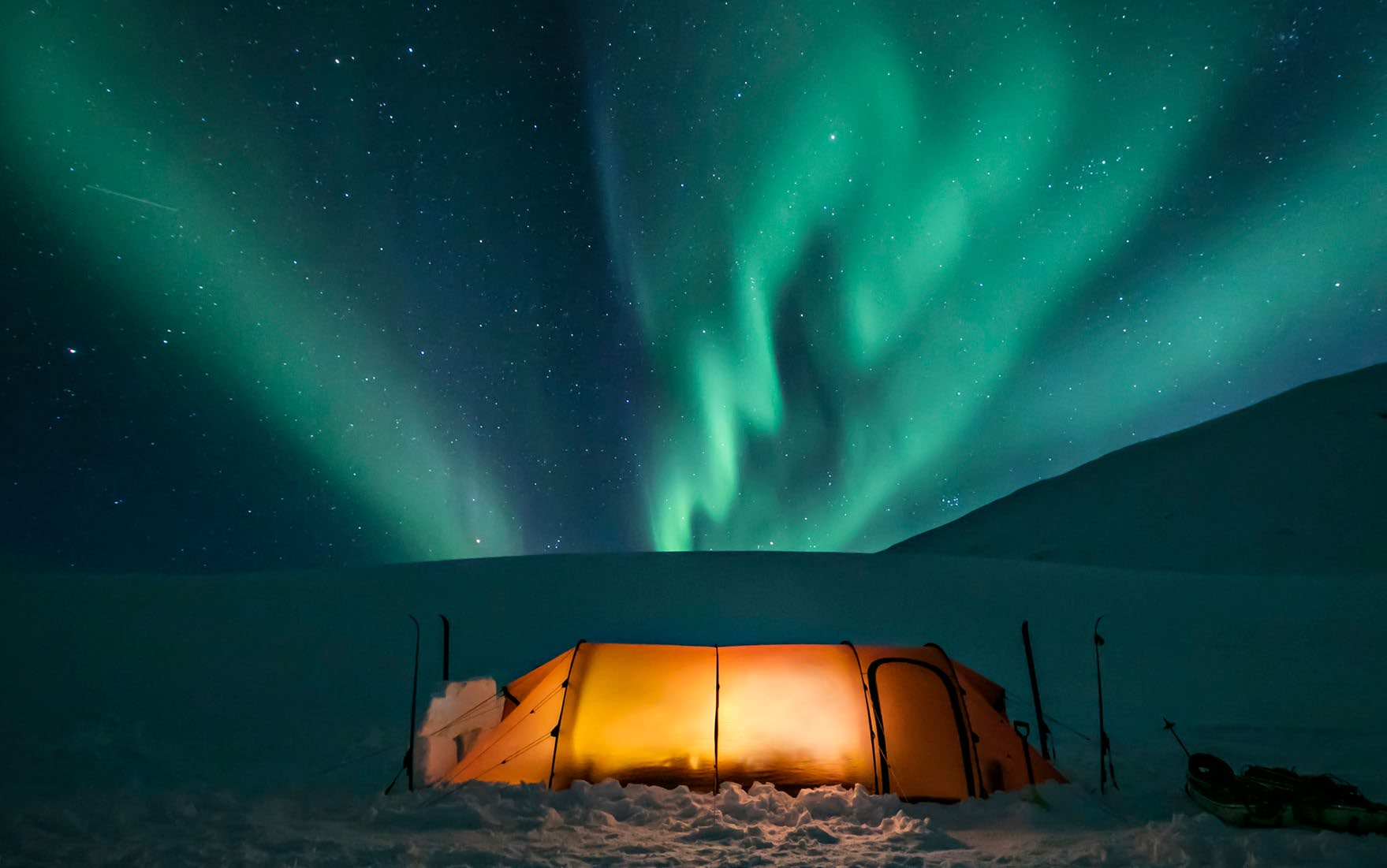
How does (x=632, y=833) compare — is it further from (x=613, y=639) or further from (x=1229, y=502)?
(x=1229, y=502)

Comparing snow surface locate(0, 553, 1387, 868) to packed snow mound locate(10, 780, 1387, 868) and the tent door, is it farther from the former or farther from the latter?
the tent door

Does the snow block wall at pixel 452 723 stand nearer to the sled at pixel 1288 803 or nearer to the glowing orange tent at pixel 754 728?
the glowing orange tent at pixel 754 728

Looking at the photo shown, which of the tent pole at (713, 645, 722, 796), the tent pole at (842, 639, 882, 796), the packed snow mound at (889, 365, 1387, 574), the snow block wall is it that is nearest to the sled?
the tent pole at (842, 639, 882, 796)

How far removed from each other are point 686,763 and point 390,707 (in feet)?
→ 26.3

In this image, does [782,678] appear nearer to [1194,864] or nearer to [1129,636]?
[1194,864]

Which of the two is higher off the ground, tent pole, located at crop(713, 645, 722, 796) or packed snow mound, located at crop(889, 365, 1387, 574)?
packed snow mound, located at crop(889, 365, 1387, 574)

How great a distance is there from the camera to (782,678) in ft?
30.6

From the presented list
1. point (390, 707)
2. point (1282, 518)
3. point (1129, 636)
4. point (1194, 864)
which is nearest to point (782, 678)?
point (1194, 864)

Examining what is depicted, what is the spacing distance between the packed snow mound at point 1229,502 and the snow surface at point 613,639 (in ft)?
84.1

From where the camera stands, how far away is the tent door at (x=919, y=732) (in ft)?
28.3

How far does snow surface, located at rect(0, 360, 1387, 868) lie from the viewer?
279 inches

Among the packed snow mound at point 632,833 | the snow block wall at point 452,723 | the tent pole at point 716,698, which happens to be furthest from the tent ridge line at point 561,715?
the tent pole at point 716,698

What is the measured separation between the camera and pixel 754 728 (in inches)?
356

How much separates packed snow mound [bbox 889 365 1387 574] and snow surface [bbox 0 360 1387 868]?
25.6m
